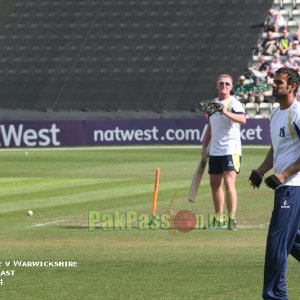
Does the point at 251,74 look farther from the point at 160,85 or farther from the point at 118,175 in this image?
the point at 118,175

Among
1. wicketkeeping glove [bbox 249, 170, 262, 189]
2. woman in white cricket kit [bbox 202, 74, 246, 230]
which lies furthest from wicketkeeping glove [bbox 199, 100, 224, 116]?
wicketkeeping glove [bbox 249, 170, 262, 189]

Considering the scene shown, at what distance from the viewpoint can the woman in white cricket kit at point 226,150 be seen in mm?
15062

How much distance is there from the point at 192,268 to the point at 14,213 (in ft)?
20.9

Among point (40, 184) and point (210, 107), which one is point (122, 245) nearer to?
point (210, 107)

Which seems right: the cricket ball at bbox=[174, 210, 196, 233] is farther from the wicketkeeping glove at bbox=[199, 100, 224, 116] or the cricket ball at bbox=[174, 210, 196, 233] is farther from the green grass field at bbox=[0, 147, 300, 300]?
the wicketkeeping glove at bbox=[199, 100, 224, 116]

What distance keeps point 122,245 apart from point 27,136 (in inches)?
1031

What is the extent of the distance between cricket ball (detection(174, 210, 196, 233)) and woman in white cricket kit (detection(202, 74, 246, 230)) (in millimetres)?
500

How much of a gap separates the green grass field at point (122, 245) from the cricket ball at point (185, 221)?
0.39 meters

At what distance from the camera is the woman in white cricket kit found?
15062 millimetres

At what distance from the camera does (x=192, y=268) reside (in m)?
11.3

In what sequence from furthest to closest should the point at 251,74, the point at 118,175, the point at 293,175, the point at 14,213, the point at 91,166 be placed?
the point at 251,74 → the point at 91,166 → the point at 118,175 → the point at 14,213 → the point at 293,175

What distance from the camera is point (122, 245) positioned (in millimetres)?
13289

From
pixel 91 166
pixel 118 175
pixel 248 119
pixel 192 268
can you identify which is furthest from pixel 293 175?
pixel 248 119

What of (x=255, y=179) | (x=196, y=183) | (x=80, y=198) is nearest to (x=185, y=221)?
(x=196, y=183)
